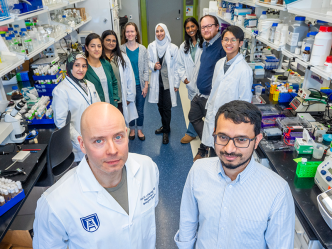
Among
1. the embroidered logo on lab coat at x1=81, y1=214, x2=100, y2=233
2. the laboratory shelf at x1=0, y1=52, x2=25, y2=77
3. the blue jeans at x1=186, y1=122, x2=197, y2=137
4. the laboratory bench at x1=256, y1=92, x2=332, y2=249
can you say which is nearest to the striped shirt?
the laboratory bench at x1=256, y1=92, x2=332, y2=249

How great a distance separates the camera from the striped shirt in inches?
43.7

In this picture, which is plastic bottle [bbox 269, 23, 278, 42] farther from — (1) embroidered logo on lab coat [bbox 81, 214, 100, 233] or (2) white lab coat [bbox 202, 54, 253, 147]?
(1) embroidered logo on lab coat [bbox 81, 214, 100, 233]

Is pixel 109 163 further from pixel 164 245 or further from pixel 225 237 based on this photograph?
pixel 164 245

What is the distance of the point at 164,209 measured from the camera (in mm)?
2549

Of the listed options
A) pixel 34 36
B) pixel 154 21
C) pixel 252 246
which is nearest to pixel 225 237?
pixel 252 246

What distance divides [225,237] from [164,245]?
117cm

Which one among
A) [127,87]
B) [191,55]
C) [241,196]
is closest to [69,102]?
[127,87]

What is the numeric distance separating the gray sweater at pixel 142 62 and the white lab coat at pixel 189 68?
44 centimetres

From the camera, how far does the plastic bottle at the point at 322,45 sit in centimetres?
184

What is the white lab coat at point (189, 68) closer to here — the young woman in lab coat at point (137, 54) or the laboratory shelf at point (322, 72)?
the young woman in lab coat at point (137, 54)

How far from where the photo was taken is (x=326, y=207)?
1328mm

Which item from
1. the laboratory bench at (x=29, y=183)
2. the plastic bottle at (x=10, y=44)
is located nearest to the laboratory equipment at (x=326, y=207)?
the laboratory bench at (x=29, y=183)

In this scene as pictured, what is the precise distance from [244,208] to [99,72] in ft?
7.32

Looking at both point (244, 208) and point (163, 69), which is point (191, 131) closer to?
point (163, 69)
